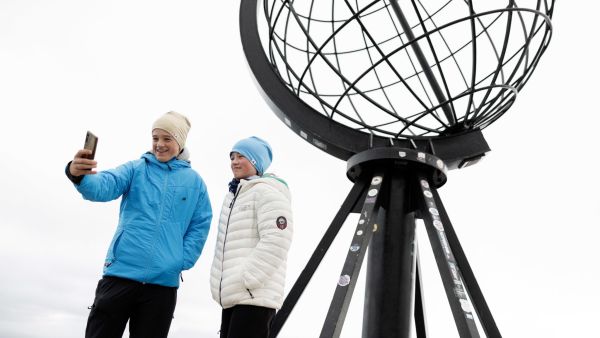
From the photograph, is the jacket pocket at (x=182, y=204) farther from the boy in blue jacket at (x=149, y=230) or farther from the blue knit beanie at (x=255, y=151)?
the blue knit beanie at (x=255, y=151)

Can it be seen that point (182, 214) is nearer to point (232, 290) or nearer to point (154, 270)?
point (154, 270)

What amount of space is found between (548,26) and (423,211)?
0.92m

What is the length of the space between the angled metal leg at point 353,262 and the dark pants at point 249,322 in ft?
0.63

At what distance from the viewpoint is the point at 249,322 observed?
172 centimetres

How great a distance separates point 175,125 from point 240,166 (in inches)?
12.1

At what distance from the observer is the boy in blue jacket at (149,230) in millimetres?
1772

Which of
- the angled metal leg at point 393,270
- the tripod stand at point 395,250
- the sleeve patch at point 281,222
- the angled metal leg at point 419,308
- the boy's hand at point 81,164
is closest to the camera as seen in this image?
the boy's hand at point 81,164

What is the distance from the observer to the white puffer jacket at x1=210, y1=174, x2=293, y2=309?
173cm

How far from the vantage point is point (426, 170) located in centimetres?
226

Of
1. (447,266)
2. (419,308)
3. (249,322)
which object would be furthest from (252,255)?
(419,308)

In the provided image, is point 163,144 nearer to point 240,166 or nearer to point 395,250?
point 240,166

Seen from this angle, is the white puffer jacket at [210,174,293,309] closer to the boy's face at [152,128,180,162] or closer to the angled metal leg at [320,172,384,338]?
the angled metal leg at [320,172,384,338]

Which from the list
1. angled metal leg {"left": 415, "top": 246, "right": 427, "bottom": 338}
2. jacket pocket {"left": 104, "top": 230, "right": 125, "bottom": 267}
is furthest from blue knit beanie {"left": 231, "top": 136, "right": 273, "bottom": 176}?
angled metal leg {"left": 415, "top": 246, "right": 427, "bottom": 338}

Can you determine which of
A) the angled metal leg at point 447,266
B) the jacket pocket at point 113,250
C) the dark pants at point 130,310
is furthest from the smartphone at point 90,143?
the angled metal leg at point 447,266
